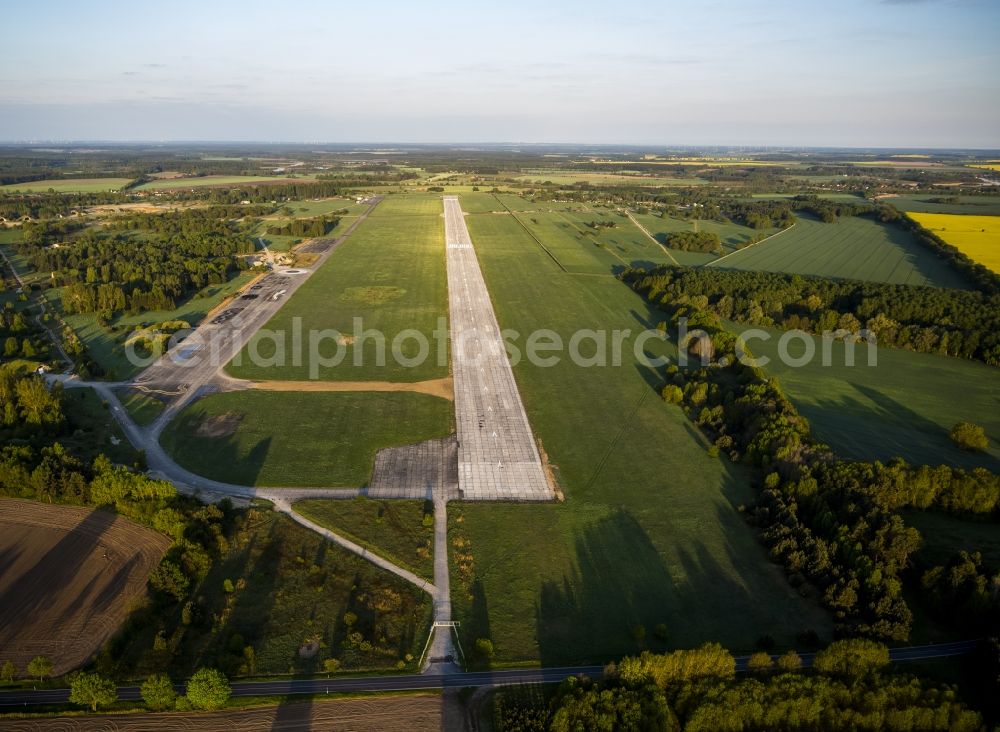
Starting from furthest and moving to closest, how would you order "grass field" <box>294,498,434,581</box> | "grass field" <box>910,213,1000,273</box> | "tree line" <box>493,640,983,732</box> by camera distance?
1. "grass field" <box>910,213,1000,273</box>
2. "grass field" <box>294,498,434,581</box>
3. "tree line" <box>493,640,983,732</box>

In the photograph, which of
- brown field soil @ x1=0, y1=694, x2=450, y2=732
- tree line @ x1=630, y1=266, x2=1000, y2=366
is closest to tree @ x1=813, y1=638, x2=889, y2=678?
brown field soil @ x1=0, y1=694, x2=450, y2=732

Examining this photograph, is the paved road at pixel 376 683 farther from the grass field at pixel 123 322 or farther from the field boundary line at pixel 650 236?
the field boundary line at pixel 650 236

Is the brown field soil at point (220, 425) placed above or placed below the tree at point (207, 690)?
above

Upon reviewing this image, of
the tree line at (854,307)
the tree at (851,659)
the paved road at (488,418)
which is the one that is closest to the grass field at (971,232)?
the tree line at (854,307)

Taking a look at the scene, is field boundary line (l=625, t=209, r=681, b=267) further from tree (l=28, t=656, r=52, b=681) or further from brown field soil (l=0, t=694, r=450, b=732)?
tree (l=28, t=656, r=52, b=681)

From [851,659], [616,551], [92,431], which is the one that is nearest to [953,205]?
[616,551]

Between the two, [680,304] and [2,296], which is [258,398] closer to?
[680,304]

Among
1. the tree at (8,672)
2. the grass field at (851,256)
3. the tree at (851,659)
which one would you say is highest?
the grass field at (851,256)
